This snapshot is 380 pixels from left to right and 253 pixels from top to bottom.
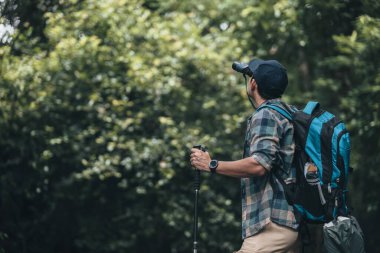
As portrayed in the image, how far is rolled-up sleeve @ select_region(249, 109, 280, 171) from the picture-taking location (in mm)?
4363

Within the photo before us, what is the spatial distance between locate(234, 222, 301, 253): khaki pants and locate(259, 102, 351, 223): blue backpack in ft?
0.45

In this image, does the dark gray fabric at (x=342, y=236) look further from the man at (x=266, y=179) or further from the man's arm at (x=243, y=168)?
the man's arm at (x=243, y=168)

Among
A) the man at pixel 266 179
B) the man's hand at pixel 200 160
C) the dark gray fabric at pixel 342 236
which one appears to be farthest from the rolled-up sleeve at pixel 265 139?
the dark gray fabric at pixel 342 236

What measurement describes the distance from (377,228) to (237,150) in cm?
289

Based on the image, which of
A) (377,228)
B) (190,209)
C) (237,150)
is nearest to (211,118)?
(237,150)

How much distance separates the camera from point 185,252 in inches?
496

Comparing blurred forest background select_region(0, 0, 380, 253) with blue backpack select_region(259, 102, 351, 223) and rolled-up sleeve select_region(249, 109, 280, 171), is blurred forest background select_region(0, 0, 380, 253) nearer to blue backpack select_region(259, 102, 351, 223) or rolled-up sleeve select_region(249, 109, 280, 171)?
blue backpack select_region(259, 102, 351, 223)

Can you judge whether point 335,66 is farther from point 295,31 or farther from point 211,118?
point 211,118

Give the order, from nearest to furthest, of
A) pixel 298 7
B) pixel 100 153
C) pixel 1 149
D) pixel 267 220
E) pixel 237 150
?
pixel 267 220 → pixel 1 149 → pixel 298 7 → pixel 100 153 → pixel 237 150

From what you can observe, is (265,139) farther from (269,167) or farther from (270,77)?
(270,77)

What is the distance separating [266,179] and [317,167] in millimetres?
289

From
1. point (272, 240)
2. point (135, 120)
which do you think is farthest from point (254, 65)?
point (135, 120)

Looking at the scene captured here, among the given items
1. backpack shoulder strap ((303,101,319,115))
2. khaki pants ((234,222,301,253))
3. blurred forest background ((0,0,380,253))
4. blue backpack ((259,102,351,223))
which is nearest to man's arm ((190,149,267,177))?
blue backpack ((259,102,351,223))

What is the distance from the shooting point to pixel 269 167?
4.36 metres
